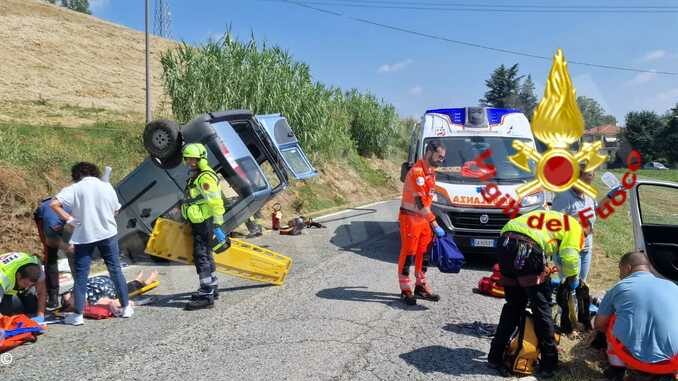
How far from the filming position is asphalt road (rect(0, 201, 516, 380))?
4.30 m

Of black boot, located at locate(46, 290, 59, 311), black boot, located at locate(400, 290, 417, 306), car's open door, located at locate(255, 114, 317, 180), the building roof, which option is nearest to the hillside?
black boot, located at locate(46, 290, 59, 311)

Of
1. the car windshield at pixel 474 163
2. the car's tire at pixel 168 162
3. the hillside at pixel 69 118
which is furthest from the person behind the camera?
the hillside at pixel 69 118

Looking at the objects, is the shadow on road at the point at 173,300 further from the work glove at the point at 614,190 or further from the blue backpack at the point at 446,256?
the work glove at the point at 614,190

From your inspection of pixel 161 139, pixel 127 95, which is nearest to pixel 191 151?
pixel 161 139

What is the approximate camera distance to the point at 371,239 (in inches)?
426

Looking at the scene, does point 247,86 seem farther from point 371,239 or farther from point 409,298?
point 409,298

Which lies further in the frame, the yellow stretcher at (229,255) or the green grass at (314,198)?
the green grass at (314,198)

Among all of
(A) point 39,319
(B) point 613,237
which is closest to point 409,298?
(A) point 39,319

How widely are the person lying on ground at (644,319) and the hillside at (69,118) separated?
814cm

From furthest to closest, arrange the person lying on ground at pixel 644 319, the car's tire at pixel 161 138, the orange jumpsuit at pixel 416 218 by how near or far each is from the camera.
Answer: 1. the car's tire at pixel 161 138
2. the orange jumpsuit at pixel 416 218
3. the person lying on ground at pixel 644 319

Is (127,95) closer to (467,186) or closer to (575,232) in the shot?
(467,186)

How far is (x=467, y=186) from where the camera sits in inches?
323

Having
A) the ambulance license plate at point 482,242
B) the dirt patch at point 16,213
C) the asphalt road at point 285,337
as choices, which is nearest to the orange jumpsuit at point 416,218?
the asphalt road at point 285,337

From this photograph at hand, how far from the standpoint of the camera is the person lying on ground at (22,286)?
505 cm
